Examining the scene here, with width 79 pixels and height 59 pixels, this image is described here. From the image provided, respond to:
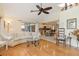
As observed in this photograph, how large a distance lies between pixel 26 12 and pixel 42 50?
924 mm

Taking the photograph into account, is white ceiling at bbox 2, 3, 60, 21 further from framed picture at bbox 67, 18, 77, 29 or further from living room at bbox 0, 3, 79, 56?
framed picture at bbox 67, 18, 77, 29

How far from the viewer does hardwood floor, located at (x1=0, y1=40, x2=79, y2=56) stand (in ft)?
10.0

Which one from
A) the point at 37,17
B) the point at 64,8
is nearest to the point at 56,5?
the point at 64,8

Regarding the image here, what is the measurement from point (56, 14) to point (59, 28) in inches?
12.7

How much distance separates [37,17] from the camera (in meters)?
3.11

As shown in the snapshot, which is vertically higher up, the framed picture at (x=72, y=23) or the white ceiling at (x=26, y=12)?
the white ceiling at (x=26, y=12)

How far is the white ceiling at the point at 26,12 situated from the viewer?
10.1ft

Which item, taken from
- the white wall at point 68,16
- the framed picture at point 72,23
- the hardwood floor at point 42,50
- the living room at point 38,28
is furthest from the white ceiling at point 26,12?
the hardwood floor at point 42,50

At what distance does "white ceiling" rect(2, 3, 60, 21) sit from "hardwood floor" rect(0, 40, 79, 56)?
1.85 ft

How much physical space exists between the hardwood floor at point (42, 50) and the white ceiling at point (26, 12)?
57cm

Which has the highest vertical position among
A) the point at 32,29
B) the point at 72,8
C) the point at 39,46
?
the point at 72,8

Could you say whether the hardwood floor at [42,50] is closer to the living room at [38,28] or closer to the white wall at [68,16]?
the living room at [38,28]

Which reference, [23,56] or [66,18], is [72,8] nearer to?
[66,18]

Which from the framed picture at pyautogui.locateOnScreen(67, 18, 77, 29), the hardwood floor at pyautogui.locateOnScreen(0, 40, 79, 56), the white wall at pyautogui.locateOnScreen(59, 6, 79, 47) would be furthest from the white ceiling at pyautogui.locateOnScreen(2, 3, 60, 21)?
the hardwood floor at pyautogui.locateOnScreen(0, 40, 79, 56)
